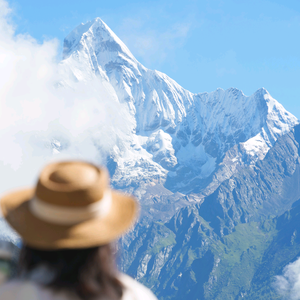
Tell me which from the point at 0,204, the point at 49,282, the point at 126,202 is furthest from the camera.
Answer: the point at 126,202

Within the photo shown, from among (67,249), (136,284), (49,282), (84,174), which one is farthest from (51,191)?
(136,284)

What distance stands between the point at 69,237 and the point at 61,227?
0.17 meters

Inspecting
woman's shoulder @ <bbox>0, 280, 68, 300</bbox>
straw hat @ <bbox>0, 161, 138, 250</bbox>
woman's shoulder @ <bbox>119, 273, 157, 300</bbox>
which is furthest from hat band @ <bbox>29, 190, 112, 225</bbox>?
woman's shoulder @ <bbox>119, 273, 157, 300</bbox>

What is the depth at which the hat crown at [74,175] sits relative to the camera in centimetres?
376

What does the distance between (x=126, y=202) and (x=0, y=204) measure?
59.7 inches

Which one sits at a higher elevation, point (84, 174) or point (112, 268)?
point (84, 174)

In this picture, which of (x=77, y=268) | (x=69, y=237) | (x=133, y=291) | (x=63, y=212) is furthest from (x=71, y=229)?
(x=133, y=291)

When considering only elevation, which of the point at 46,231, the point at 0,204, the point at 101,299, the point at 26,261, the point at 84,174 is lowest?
the point at 101,299

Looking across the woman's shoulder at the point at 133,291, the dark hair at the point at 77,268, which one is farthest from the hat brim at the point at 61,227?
the woman's shoulder at the point at 133,291

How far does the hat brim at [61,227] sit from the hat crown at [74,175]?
47 centimetres

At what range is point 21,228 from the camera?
12.2 feet

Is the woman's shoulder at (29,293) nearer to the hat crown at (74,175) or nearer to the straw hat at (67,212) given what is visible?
the straw hat at (67,212)

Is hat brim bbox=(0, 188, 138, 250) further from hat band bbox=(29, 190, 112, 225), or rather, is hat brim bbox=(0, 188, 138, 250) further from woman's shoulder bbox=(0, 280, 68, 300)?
woman's shoulder bbox=(0, 280, 68, 300)

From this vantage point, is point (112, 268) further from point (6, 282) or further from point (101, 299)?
point (6, 282)
